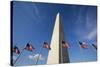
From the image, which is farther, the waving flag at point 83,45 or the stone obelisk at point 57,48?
the waving flag at point 83,45

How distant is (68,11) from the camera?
2193 millimetres

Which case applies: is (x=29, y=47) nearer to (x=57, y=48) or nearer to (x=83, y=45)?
(x=57, y=48)

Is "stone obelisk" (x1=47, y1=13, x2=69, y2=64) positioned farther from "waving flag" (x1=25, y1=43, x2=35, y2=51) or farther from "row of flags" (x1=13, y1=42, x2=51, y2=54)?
"waving flag" (x1=25, y1=43, x2=35, y2=51)

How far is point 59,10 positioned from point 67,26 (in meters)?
0.18

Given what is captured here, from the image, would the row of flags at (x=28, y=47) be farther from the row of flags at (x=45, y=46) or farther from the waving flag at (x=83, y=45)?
the waving flag at (x=83, y=45)

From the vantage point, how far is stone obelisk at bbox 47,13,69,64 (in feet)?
6.96

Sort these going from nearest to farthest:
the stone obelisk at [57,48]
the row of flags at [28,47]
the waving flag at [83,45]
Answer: the row of flags at [28,47]
the stone obelisk at [57,48]
the waving flag at [83,45]

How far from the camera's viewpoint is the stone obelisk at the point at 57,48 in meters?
2.12

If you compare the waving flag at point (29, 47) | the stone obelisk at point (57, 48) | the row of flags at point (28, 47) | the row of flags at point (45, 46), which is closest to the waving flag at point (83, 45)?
the row of flags at point (45, 46)

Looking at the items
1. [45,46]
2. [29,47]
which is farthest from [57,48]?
[29,47]

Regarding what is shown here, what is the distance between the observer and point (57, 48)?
2.14 metres

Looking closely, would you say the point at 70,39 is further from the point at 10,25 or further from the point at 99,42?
the point at 10,25

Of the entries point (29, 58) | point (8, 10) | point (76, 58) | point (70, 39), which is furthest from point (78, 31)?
point (8, 10)

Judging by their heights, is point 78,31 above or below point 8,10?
below
